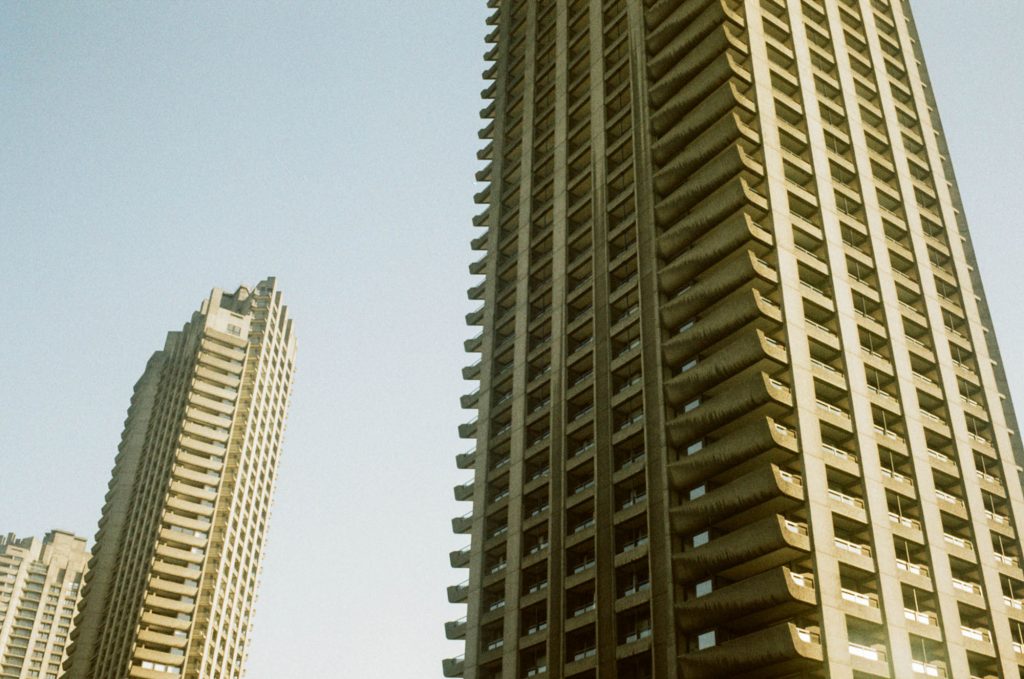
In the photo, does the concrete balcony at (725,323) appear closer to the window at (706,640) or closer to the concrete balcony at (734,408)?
the concrete balcony at (734,408)

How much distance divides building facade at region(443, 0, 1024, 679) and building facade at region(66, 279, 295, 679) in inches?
2483

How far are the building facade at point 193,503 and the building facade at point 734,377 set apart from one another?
6306 centimetres

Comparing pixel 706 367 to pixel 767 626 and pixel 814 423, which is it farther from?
pixel 767 626

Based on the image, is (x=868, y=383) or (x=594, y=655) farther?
(x=868, y=383)

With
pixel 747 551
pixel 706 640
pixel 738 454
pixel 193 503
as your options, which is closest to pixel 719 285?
pixel 738 454

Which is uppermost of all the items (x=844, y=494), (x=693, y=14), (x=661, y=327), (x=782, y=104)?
(x=693, y=14)

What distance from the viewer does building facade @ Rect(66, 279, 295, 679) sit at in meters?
120

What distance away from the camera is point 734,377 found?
5372 cm

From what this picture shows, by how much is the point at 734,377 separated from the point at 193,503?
8980cm

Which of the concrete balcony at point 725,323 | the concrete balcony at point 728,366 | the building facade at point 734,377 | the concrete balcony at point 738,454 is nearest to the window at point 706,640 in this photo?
the building facade at point 734,377

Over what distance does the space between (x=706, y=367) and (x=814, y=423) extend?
582cm

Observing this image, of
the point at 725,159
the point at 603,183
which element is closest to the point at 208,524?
the point at 603,183

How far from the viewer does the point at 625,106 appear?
2736 inches

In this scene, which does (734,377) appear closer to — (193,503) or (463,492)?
(463,492)
